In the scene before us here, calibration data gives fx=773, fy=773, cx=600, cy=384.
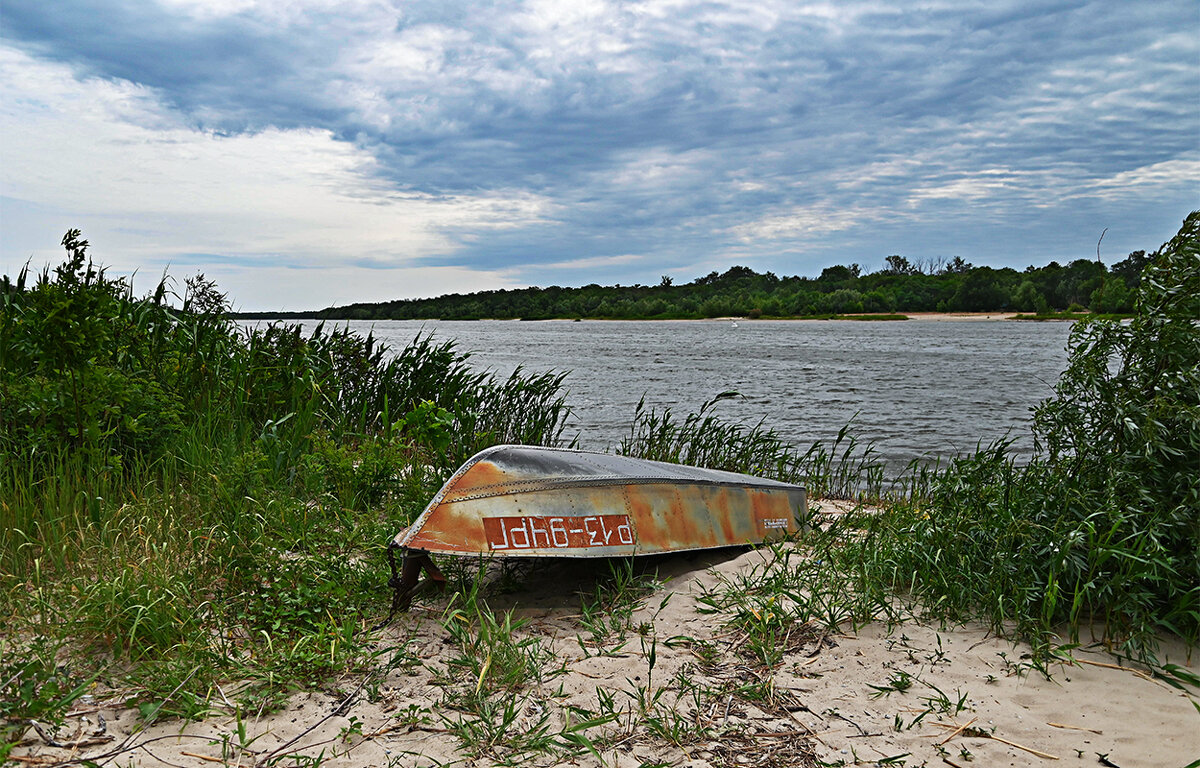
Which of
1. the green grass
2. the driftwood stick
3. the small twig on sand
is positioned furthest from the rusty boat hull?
the small twig on sand

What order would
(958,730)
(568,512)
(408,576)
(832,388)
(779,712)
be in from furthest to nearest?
(832,388)
(568,512)
(408,576)
(779,712)
(958,730)

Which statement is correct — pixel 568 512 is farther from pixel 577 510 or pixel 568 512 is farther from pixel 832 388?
pixel 832 388

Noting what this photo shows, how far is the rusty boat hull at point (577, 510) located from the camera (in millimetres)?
3641

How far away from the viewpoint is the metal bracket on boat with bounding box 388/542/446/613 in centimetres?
350

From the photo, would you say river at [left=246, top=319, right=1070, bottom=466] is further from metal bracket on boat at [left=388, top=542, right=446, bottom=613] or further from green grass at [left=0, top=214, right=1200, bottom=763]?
metal bracket on boat at [left=388, top=542, right=446, bottom=613]

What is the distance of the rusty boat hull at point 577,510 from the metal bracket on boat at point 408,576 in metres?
0.06

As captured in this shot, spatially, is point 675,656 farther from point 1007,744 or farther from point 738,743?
point 1007,744

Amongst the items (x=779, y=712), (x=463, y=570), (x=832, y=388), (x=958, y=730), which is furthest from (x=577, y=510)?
(x=832, y=388)

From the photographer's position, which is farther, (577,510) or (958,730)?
(577,510)

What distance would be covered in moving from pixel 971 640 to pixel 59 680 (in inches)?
139

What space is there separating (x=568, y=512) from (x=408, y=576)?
834 millimetres

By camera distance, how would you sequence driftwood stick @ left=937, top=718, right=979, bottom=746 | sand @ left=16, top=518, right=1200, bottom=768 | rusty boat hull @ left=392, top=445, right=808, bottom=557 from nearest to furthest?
sand @ left=16, top=518, right=1200, bottom=768 < driftwood stick @ left=937, top=718, right=979, bottom=746 < rusty boat hull @ left=392, top=445, right=808, bottom=557

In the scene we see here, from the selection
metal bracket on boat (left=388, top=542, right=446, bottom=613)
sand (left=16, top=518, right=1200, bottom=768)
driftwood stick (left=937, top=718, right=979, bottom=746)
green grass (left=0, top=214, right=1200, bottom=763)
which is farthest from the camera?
metal bracket on boat (left=388, top=542, right=446, bottom=613)

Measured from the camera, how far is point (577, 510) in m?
3.92
